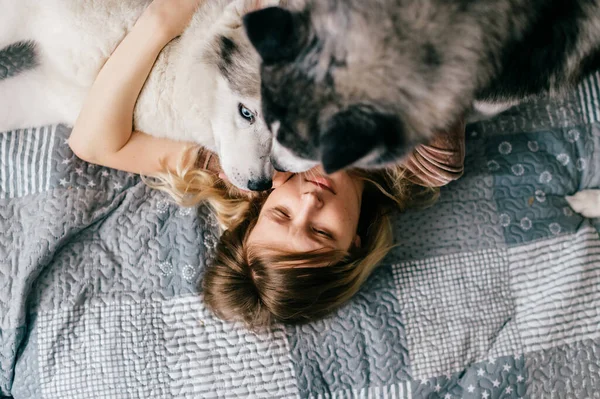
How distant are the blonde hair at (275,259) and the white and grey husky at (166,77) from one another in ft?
0.71

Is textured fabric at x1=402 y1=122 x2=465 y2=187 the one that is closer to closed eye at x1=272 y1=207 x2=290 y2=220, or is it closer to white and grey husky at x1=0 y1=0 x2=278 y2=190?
closed eye at x1=272 y1=207 x2=290 y2=220

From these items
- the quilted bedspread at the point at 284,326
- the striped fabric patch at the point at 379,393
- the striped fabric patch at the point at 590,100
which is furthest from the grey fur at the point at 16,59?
the striped fabric patch at the point at 590,100

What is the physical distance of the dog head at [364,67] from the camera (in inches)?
46.0

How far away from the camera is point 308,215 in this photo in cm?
160

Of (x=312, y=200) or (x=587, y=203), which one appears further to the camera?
(x=587, y=203)

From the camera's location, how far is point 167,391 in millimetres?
1808

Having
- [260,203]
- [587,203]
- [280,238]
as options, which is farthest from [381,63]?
[587,203]

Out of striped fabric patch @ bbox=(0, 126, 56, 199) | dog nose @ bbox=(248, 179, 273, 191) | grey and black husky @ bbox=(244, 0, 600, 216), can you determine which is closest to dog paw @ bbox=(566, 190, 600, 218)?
grey and black husky @ bbox=(244, 0, 600, 216)

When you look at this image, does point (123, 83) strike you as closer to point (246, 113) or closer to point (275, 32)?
point (246, 113)

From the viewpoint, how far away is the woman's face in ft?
5.26

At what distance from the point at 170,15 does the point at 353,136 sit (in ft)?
3.34

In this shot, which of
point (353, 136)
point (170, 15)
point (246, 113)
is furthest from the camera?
point (170, 15)

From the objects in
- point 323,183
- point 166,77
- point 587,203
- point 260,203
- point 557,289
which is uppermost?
point 166,77

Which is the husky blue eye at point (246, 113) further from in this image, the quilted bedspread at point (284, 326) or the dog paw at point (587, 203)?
the dog paw at point (587, 203)
